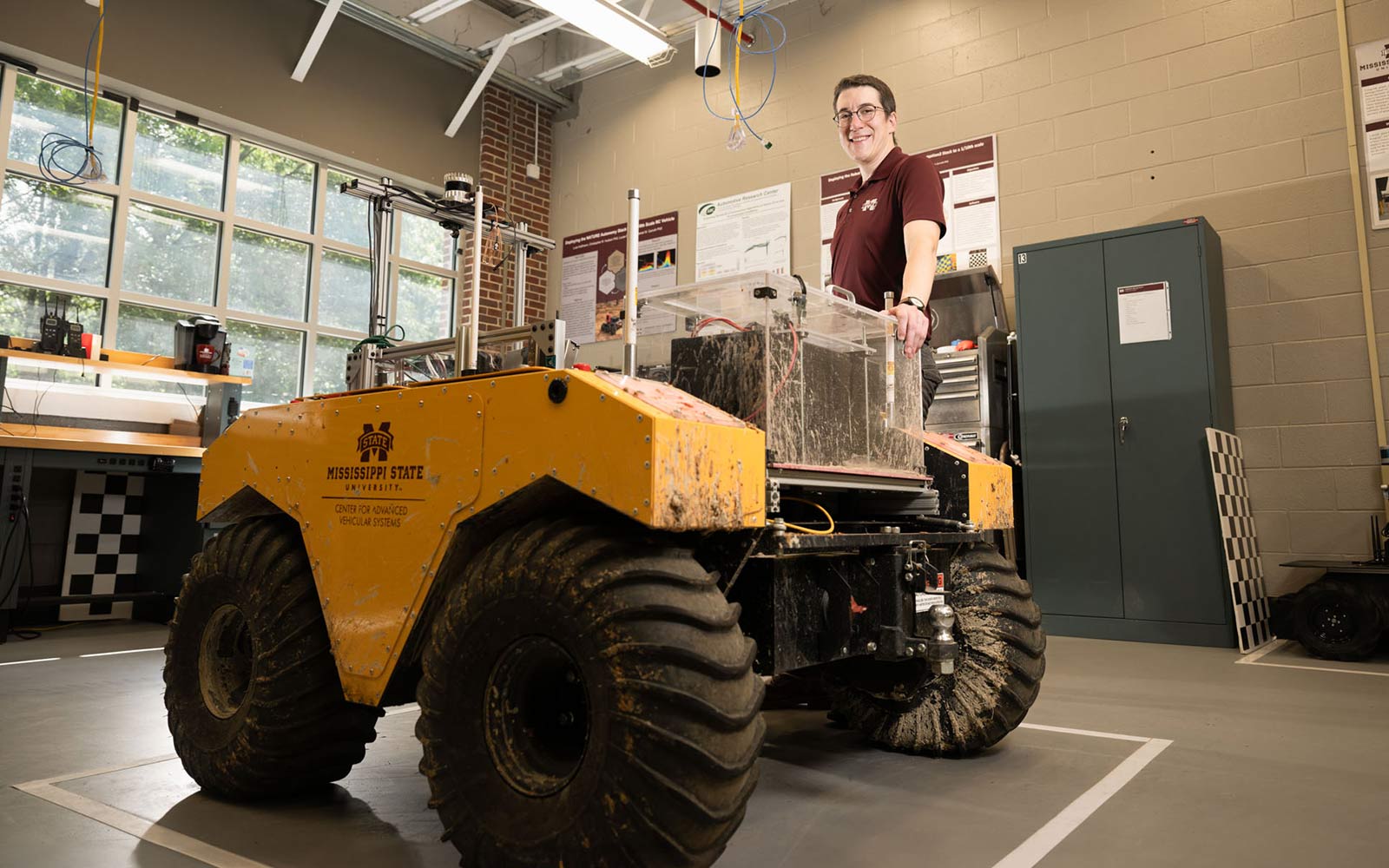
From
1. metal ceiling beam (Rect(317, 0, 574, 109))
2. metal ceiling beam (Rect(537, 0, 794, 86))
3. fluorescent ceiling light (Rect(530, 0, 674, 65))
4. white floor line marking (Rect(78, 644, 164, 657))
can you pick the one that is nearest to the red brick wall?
metal ceiling beam (Rect(317, 0, 574, 109))

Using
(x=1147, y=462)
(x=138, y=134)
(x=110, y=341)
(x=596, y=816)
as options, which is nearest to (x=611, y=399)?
(x=596, y=816)

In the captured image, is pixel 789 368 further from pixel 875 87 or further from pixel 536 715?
pixel 875 87

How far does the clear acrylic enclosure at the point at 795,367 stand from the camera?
1783mm

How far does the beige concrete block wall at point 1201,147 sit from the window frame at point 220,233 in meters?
2.98

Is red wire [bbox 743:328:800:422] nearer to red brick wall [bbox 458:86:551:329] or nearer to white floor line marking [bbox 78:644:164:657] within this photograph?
white floor line marking [bbox 78:644:164:657]

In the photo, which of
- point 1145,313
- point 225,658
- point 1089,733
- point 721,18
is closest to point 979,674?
point 1089,733

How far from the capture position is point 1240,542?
4457 mm

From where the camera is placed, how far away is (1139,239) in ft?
15.4

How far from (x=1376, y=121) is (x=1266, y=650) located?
2.72m

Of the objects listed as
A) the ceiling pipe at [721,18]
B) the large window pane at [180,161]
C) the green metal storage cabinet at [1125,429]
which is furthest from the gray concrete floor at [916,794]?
the ceiling pipe at [721,18]

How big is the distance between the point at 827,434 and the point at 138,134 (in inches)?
239

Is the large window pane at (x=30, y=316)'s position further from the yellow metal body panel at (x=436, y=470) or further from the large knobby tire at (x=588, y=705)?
the large knobby tire at (x=588, y=705)

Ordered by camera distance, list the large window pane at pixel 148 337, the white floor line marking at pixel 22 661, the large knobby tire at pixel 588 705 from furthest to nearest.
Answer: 1. the large window pane at pixel 148 337
2. the white floor line marking at pixel 22 661
3. the large knobby tire at pixel 588 705

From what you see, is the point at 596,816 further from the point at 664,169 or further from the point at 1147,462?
the point at 664,169
